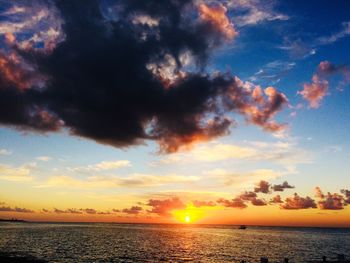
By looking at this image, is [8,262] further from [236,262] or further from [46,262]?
[236,262]

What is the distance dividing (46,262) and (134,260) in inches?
803

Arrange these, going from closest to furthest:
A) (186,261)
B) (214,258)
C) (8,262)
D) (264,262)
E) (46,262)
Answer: (264,262) < (8,262) < (46,262) < (186,261) < (214,258)

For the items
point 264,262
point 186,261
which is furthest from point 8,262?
point 264,262

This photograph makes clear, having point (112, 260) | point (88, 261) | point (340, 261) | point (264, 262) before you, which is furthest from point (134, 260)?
point (340, 261)

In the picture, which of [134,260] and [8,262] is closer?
[8,262]

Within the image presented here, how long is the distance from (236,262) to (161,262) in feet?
61.5

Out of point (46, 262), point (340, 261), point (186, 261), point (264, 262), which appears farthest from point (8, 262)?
point (340, 261)

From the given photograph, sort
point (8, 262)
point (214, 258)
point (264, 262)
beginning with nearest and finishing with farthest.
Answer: point (264, 262)
point (8, 262)
point (214, 258)

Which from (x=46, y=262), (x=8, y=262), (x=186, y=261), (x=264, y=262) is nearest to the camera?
(x=264, y=262)

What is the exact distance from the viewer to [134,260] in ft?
260

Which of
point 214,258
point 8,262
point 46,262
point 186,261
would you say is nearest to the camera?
point 8,262

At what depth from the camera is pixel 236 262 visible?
8162 centimetres

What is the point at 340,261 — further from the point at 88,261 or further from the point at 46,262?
the point at 46,262

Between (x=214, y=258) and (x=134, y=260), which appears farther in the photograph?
(x=214, y=258)
